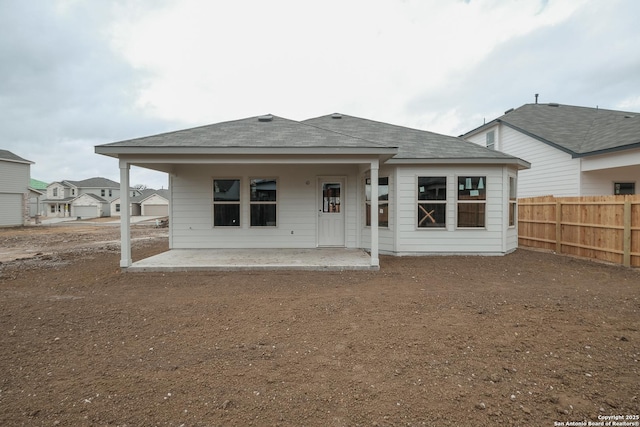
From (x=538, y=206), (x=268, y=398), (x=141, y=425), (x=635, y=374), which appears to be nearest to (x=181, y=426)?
(x=141, y=425)

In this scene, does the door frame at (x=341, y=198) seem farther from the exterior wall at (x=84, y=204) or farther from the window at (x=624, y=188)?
the exterior wall at (x=84, y=204)

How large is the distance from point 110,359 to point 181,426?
149 cm

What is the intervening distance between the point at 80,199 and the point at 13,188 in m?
25.5

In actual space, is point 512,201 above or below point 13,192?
below

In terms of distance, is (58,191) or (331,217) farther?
(58,191)

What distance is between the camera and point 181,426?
2072 millimetres

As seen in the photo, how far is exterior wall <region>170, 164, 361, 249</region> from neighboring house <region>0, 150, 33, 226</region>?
23.3m

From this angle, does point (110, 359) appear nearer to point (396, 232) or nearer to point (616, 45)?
point (396, 232)

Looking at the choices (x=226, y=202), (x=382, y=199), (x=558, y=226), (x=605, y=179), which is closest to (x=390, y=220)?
(x=382, y=199)

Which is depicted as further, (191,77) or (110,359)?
(191,77)

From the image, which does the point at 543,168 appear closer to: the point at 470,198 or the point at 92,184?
the point at 470,198

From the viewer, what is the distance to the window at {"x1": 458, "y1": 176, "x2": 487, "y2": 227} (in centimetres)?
867

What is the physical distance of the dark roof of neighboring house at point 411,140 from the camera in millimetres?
8572

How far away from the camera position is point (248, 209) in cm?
915
